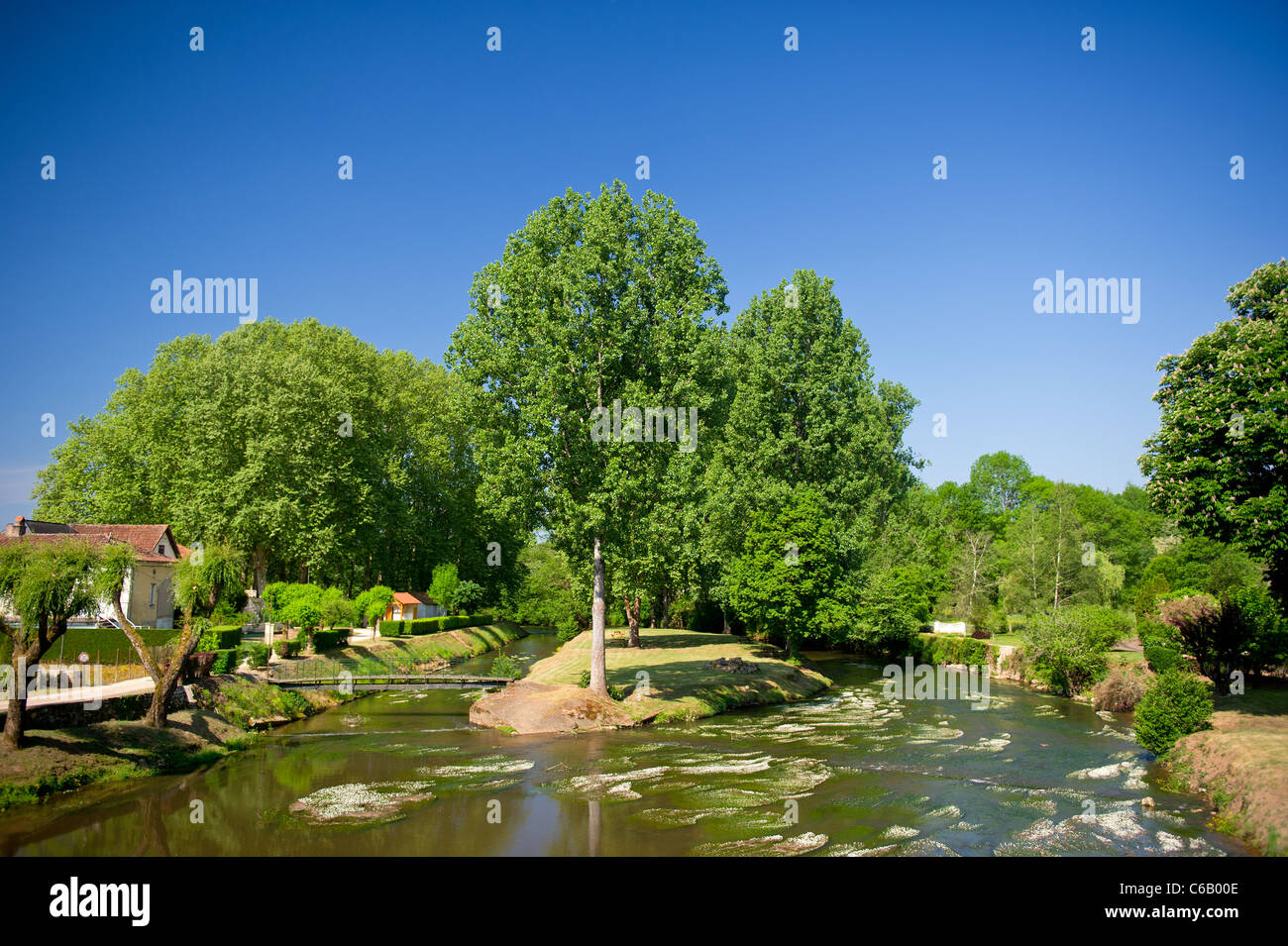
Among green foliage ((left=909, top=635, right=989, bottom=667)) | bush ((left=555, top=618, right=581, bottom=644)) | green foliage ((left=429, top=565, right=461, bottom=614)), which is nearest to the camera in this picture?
green foliage ((left=909, top=635, right=989, bottom=667))

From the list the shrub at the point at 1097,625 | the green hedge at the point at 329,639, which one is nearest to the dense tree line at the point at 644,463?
the shrub at the point at 1097,625

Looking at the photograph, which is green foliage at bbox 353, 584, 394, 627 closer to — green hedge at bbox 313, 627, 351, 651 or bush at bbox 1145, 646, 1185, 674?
green hedge at bbox 313, 627, 351, 651

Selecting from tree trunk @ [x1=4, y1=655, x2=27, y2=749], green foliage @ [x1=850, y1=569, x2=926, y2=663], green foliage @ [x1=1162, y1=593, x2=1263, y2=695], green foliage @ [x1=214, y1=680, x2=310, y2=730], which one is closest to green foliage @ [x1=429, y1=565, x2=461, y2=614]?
green foliage @ [x1=214, y1=680, x2=310, y2=730]

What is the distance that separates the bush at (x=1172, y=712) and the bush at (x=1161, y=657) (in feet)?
25.6

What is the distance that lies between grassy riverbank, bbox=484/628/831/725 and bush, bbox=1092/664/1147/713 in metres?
13.4

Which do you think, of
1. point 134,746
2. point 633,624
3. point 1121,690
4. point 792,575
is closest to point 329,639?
point 633,624

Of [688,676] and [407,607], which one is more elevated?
[688,676]

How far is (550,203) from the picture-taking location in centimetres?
3269

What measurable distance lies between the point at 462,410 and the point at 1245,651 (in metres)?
34.6

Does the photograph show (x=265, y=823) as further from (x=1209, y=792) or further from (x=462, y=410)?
(x=1209, y=792)

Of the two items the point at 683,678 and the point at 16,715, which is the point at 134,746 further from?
the point at 683,678

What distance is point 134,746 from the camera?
76.9ft

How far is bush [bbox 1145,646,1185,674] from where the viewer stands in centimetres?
3078

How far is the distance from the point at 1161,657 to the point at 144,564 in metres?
56.2
